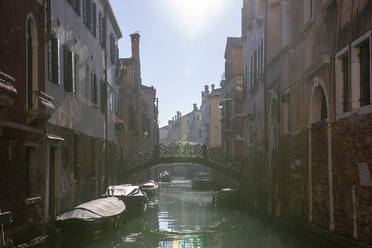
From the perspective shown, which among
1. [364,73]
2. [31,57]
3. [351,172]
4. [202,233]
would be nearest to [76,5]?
[31,57]

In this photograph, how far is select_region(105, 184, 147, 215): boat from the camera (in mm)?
18031

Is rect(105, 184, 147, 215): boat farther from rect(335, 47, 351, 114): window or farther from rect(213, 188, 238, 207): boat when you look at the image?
rect(335, 47, 351, 114): window

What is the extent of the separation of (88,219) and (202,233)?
413 cm

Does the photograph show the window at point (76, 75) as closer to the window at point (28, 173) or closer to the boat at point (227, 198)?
the window at point (28, 173)

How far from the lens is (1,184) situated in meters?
9.30

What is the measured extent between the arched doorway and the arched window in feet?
19.8

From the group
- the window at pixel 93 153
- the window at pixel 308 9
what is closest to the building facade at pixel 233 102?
the window at pixel 93 153

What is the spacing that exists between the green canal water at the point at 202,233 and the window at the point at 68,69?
413 cm

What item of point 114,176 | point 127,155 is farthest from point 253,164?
point 127,155

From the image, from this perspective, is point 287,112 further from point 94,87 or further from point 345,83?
point 94,87

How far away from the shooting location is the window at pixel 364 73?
340 inches

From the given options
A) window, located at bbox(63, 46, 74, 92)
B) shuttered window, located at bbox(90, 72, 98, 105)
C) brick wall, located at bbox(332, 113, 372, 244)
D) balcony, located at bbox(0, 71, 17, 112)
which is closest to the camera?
balcony, located at bbox(0, 71, 17, 112)

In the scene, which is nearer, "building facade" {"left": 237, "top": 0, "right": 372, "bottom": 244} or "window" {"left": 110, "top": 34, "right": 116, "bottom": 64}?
"building facade" {"left": 237, "top": 0, "right": 372, "bottom": 244}

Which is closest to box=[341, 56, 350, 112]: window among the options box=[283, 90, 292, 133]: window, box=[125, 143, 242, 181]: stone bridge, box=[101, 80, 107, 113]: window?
box=[283, 90, 292, 133]: window
